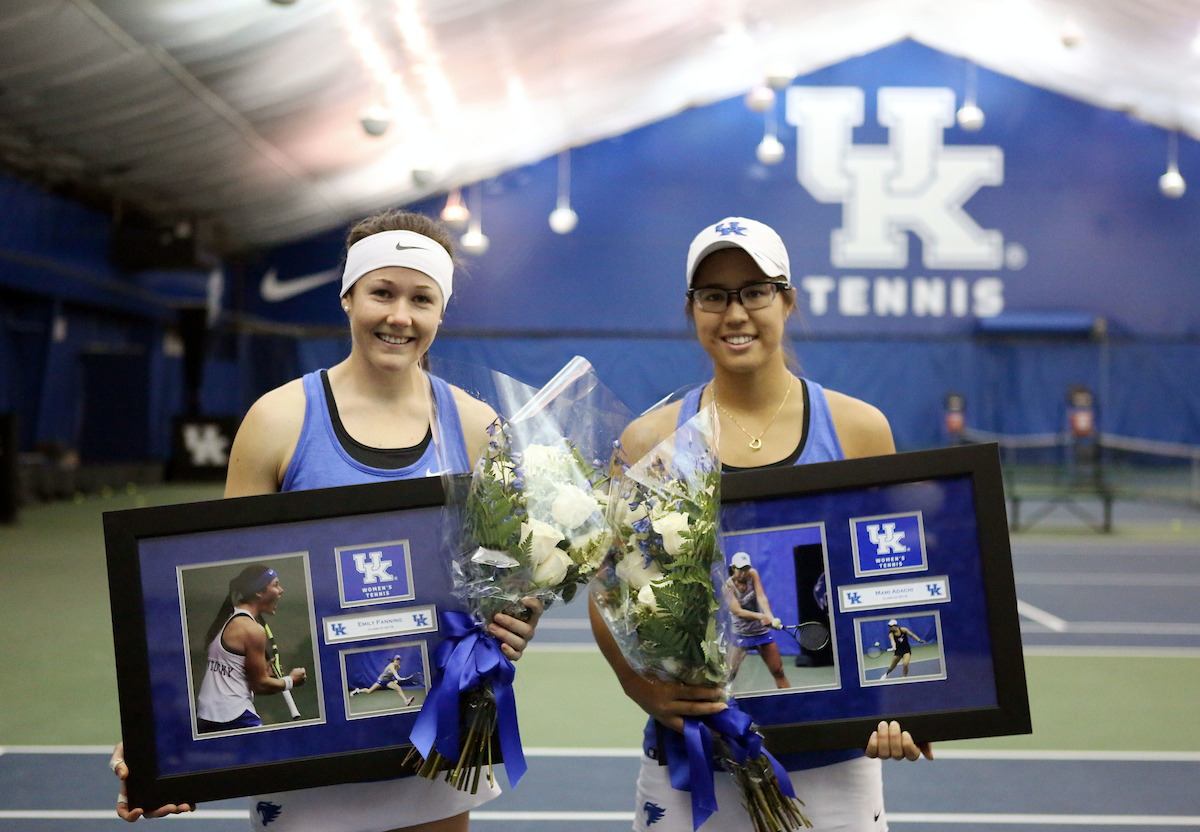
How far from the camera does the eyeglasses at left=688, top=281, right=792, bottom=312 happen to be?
1.90 m

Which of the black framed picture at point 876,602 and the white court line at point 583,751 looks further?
the white court line at point 583,751

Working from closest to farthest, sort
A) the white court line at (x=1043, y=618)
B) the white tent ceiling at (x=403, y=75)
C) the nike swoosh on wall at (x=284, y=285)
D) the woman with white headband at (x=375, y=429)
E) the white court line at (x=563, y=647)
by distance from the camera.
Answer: the woman with white headband at (x=375, y=429)
the white court line at (x=563, y=647)
the white court line at (x=1043, y=618)
the white tent ceiling at (x=403, y=75)
the nike swoosh on wall at (x=284, y=285)

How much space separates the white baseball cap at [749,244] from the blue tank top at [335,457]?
0.54 meters

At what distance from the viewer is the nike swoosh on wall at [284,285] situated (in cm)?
2103

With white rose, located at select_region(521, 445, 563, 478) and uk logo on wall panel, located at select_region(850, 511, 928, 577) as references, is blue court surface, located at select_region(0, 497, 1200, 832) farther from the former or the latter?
white rose, located at select_region(521, 445, 563, 478)

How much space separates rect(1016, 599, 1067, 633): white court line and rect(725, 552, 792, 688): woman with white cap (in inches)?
223

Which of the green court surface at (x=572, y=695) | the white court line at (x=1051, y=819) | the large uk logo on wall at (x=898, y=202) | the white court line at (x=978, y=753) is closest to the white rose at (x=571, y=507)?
the white court line at (x=1051, y=819)

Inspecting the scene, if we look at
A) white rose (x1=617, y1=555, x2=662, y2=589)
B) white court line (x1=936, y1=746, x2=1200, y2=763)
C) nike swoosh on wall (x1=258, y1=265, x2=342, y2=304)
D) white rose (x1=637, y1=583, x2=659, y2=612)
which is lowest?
white court line (x1=936, y1=746, x2=1200, y2=763)

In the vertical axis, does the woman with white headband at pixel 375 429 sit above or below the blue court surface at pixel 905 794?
above

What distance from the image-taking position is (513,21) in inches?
484

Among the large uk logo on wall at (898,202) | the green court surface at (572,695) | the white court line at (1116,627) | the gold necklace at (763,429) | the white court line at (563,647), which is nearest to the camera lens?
the gold necklace at (763,429)

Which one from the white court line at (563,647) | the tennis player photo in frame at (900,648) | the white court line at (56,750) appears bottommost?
the white court line at (563,647)

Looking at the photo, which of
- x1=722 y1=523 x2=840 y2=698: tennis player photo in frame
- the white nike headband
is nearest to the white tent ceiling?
the white nike headband

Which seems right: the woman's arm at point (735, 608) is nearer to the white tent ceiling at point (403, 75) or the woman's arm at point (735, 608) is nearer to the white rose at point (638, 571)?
the white rose at point (638, 571)
